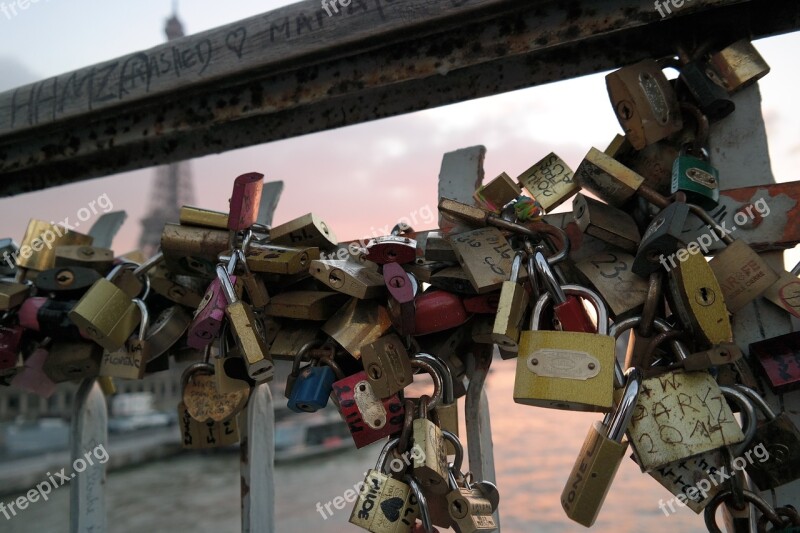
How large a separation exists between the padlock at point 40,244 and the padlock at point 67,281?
0.08 metres

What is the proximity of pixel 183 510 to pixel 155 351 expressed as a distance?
2980 centimetres

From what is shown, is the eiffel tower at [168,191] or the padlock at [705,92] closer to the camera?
the padlock at [705,92]

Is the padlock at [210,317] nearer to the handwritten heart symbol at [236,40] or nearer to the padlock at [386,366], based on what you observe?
the padlock at [386,366]

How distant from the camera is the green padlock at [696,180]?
77 cm

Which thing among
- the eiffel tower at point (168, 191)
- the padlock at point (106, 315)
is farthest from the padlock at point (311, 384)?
the eiffel tower at point (168, 191)

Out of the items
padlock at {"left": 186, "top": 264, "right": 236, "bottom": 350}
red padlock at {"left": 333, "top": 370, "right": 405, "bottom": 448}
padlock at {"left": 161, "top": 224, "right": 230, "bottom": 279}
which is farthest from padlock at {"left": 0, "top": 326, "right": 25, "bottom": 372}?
red padlock at {"left": 333, "top": 370, "right": 405, "bottom": 448}

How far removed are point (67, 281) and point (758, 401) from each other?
1150 mm

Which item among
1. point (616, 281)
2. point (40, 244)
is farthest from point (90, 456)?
point (616, 281)

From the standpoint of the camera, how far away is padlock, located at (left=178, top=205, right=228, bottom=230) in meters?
1.05

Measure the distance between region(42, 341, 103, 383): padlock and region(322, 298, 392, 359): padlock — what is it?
1.75 ft

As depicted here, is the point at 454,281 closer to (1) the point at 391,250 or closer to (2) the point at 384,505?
(1) the point at 391,250

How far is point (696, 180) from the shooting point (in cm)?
78

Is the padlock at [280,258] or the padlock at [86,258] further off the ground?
the padlock at [86,258]

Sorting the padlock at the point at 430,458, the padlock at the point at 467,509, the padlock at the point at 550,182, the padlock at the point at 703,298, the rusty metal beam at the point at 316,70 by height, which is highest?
the rusty metal beam at the point at 316,70
